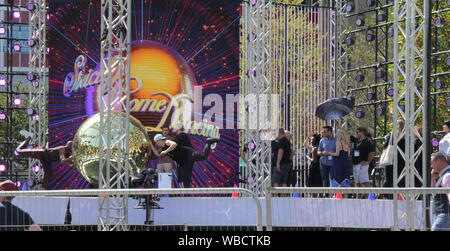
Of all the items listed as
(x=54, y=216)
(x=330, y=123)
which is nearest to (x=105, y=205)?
(x=54, y=216)

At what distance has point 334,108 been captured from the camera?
18109 mm

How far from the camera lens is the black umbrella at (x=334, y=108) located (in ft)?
59.0

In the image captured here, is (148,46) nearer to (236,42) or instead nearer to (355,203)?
(236,42)

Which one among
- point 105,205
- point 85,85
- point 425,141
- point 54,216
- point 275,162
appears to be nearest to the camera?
point 54,216

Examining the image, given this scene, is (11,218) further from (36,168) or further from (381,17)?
(381,17)

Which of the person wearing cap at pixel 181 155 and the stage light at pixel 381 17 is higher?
the stage light at pixel 381 17

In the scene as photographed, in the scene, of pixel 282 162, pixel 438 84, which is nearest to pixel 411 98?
pixel 282 162

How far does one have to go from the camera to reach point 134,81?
20672mm

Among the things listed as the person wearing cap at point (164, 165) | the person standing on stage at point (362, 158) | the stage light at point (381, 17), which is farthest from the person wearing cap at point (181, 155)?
the stage light at point (381, 17)

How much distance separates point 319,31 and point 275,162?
5826mm

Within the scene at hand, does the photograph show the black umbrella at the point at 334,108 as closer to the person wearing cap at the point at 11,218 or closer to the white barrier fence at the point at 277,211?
the white barrier fence at the point at 277,211

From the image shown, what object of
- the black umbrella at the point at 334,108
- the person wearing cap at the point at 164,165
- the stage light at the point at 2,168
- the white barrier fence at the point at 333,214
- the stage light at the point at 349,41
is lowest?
the white barrier fence at the point at 333,214
